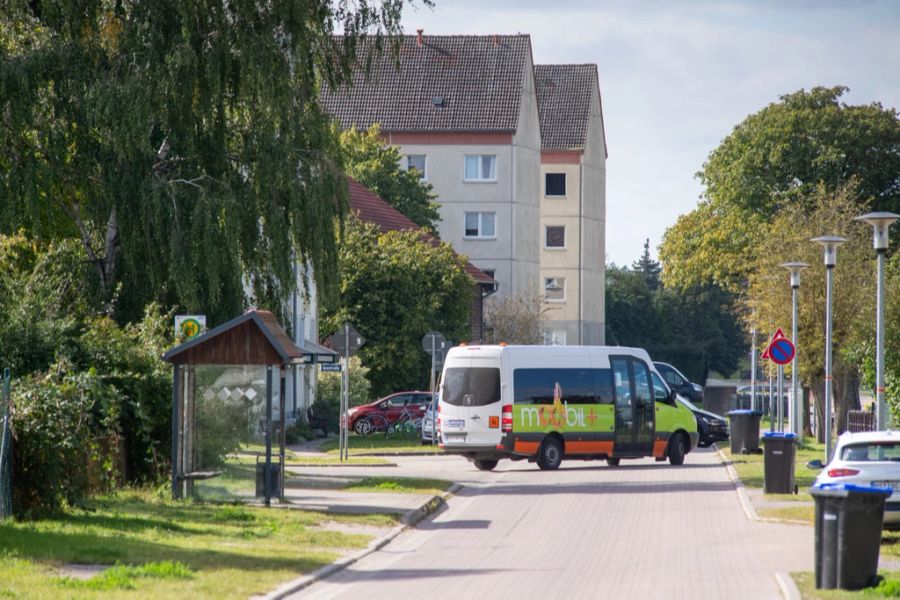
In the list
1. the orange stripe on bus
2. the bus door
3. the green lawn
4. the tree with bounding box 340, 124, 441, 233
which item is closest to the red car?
the bus door

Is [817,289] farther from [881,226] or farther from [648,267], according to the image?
[648,267]

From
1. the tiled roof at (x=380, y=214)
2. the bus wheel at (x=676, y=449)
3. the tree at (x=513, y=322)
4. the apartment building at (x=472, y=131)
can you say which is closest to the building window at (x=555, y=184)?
the apartment building at (x=472, y=131)

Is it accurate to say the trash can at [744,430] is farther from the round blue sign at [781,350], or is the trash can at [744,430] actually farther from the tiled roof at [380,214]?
the tiled roof at [380,214]

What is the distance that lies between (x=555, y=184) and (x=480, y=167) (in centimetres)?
934

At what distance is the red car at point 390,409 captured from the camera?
51.2m

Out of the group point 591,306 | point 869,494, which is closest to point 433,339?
point 869,494

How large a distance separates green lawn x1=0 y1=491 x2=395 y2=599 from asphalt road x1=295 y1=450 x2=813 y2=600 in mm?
656

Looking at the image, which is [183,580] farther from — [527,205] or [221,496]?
[527,205]

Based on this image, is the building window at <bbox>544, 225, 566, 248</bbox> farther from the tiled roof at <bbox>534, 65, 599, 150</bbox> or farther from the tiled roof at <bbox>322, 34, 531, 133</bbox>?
the tiled roof at <bbox>322, 34, 531, 133</bbox>

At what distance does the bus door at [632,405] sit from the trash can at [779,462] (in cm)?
823

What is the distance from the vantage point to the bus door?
33625 millimetres

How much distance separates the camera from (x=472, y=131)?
81.2 meters

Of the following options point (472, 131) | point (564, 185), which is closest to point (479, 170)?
point (472, 131)

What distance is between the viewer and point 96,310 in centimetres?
2816
